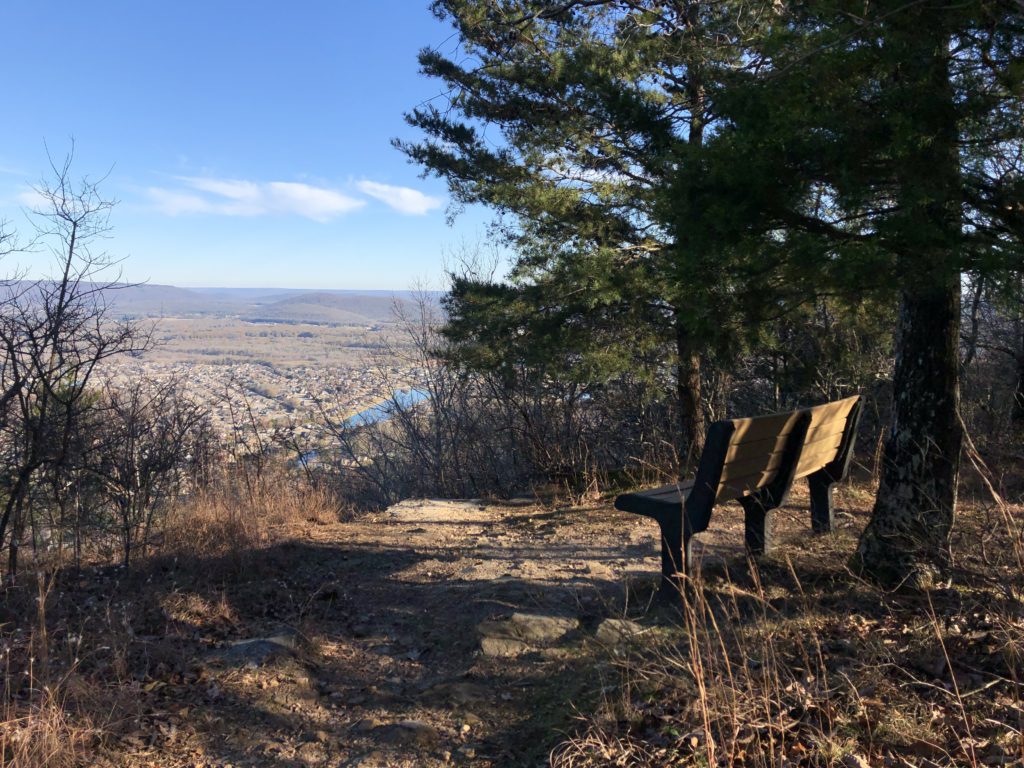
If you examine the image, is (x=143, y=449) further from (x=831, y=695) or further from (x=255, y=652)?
(x=831, y=695)

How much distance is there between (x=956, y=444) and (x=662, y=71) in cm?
517

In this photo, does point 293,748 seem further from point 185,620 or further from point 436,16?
point 436,16

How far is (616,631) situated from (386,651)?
125 cm

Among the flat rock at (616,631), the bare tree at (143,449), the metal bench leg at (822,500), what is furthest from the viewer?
the bare tree at (143,449)

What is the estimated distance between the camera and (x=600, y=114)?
275 inches

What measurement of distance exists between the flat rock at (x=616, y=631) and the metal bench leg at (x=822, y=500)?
2.16 m

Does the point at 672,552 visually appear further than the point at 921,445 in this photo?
Yes

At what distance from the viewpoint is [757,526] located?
441 centimetres

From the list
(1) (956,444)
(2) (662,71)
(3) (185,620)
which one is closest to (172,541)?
(3) (185,620)

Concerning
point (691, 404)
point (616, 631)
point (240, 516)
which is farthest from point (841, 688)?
point (691, 404)

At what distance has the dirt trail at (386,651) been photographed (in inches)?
111

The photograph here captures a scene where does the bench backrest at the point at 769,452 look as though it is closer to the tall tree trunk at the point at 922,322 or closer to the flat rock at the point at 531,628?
the tall tree trunk at the point at 922,322

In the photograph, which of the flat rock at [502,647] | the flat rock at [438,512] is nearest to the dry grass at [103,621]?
the flat rock at [438,512]

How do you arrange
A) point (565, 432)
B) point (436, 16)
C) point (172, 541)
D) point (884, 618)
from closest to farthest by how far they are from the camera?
point (884, 618) → point (172, 541) → point (436, 16) → point (565, 432)
